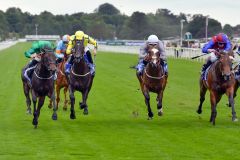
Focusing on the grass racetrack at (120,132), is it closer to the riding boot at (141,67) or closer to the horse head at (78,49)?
the riding boot at (141,67)

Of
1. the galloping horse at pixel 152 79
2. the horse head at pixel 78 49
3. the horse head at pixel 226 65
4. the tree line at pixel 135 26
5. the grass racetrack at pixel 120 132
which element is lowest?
the tree line at pixel 135 26

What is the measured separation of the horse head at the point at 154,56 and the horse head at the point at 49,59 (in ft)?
7.67

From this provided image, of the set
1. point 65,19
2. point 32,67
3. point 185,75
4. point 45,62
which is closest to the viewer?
point 45,62

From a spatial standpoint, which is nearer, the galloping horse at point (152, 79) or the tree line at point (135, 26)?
the galloping horse at point (152, 79)

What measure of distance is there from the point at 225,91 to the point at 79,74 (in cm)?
354

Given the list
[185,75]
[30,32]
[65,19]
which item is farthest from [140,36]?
[185,75]

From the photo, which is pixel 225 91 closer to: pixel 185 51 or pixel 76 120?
pixel 76 120

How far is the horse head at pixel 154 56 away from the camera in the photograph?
15.4 meters

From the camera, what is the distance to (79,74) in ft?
54.3

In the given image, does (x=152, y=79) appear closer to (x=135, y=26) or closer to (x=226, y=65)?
(x=226, y=65)

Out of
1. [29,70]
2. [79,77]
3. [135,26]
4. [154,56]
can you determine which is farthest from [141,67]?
[135,26]

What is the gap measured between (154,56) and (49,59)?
2495mm

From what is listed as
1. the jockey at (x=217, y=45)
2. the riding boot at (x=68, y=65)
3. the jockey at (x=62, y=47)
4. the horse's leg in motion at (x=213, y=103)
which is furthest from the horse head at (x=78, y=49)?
the horse's leg in motion at (x=213, y=103)

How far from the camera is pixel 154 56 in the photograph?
50.7ft
